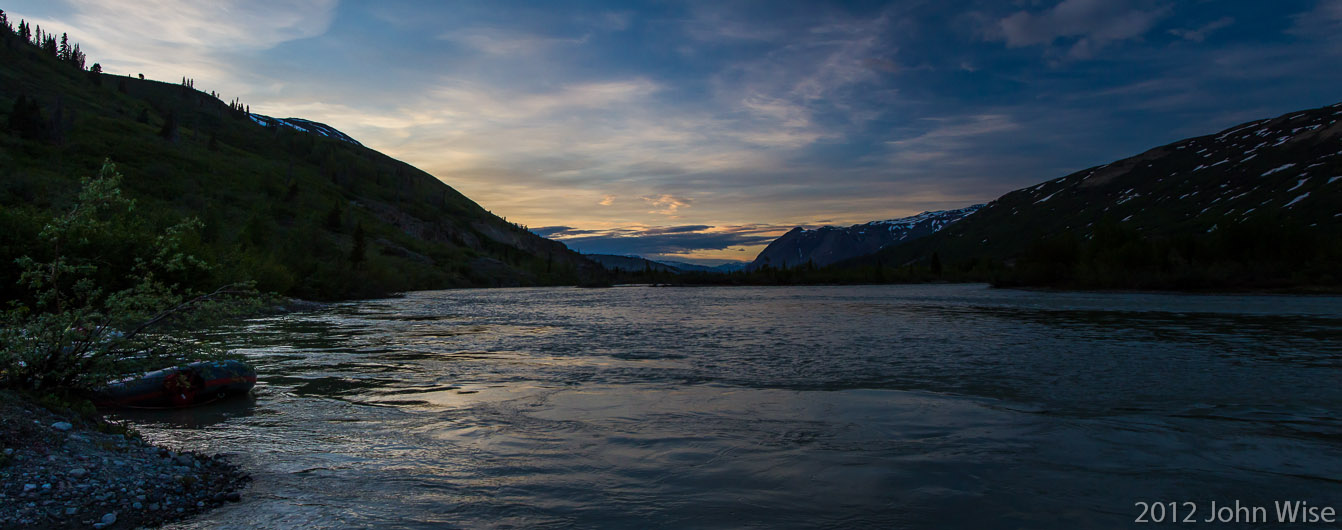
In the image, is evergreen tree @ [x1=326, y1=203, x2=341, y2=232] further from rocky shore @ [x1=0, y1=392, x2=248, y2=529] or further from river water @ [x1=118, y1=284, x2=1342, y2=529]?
rocky shore @ [x1=0, y1=392, x2=248, y2=529]

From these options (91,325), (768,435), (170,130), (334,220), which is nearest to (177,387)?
(91,325)

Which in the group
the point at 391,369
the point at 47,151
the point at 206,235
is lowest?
the point at 391,369

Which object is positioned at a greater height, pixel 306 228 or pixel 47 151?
pixel 47 151

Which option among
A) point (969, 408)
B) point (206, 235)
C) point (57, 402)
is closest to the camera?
point (57, 402)

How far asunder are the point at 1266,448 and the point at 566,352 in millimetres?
21547

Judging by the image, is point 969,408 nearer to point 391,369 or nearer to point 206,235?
point 391,369

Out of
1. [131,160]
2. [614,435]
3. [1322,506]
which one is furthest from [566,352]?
[131,160]

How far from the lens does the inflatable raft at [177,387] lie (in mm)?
13383

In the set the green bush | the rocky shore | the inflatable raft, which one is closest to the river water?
the inflatable raft

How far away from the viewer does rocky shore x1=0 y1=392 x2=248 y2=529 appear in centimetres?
681

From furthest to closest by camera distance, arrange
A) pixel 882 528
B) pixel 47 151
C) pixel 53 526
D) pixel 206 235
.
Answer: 1. pixel 47 151
2. pixel 206 235
3. pixel 882 528
4. pixel 53 526

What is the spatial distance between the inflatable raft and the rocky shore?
13.4ft

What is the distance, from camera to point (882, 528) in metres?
7.87

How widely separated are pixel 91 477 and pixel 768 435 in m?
10.3
